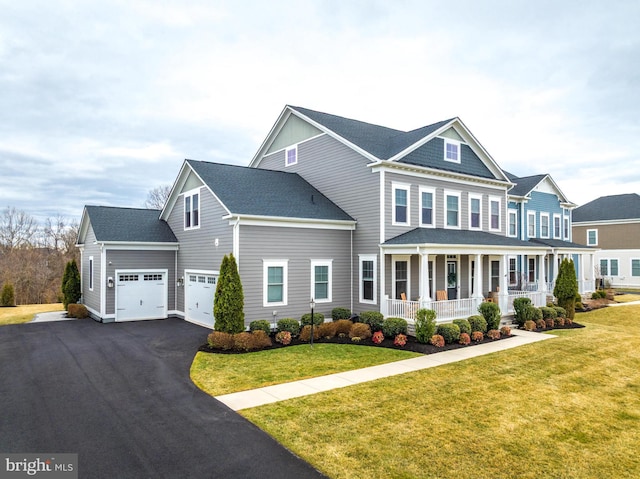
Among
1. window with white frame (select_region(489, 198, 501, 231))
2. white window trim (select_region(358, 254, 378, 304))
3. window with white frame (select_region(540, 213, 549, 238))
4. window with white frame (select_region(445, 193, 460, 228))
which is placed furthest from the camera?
window with white frame (select_region(540, 213, 549, 238))

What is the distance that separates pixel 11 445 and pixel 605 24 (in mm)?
22710

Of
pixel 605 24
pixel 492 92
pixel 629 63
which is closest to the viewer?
pixel 605 24

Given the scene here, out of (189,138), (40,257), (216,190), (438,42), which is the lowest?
(40,257)

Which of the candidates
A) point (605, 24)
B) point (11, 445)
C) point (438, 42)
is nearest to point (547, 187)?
point (605, 24)

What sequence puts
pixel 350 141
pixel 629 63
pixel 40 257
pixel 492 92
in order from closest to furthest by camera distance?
pixel 350 141
pixel 629 63
pixel 492 92
pixel 40 257

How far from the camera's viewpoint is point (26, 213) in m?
44.8

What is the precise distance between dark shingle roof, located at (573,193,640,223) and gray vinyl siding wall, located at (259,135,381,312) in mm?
35018

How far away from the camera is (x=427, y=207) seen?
61.9 feet

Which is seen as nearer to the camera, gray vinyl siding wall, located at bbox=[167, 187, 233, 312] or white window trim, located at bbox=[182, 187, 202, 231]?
gray vinyl siding wall, located at bbox=[167, 187, 233, 312]

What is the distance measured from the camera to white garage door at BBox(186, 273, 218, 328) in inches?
698

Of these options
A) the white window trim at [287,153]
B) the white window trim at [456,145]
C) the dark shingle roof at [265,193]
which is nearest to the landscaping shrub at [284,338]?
the dark shingle roof at [265,193]

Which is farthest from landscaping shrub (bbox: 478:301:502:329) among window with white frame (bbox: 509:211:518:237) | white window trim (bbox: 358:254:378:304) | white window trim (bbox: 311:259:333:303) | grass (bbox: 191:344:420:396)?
window with white frame (bbox: 509:211:518:237)

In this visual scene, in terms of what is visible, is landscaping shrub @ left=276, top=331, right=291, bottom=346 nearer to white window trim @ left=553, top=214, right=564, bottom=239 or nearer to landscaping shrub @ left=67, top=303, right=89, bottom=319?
landscaping shrub @ left=67, top=303, right=89, bottom=319

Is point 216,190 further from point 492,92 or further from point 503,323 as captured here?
point 492,92
